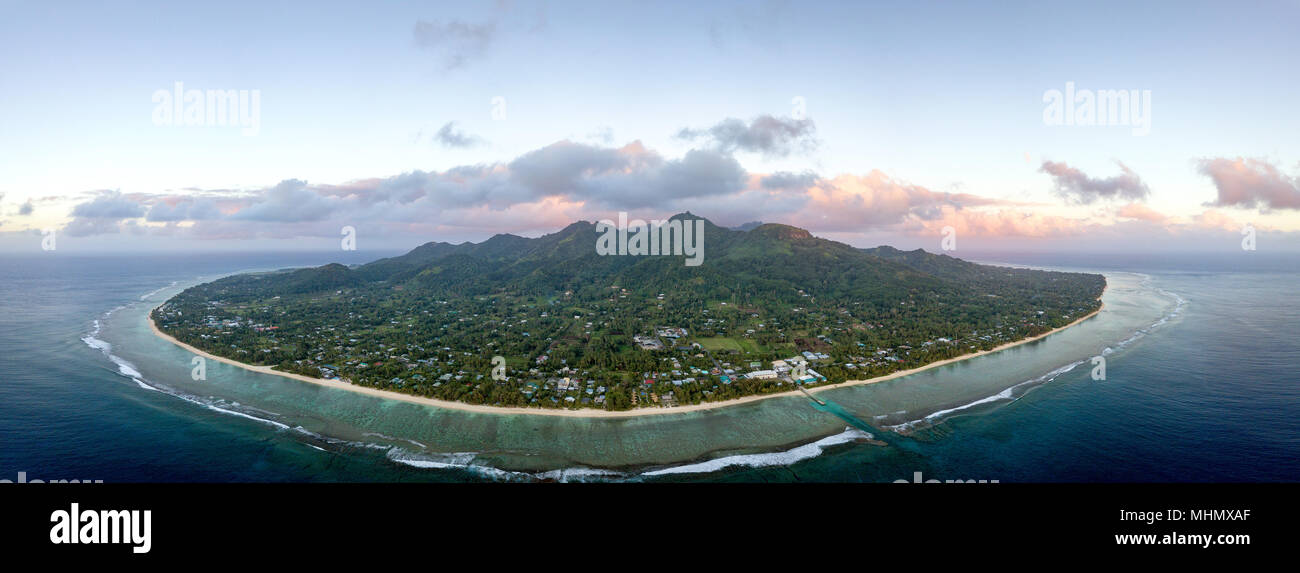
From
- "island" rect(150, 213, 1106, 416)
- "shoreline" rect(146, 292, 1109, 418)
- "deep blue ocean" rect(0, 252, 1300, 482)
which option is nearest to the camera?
"deep blue ocean" rect(0, 252, 1300, 482)

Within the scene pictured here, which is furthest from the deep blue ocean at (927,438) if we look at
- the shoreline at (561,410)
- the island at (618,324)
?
the island at (618,324)

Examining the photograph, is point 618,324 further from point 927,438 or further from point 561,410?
point 927,438

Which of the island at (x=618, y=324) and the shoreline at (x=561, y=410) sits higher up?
the island at (x=618, y=324)

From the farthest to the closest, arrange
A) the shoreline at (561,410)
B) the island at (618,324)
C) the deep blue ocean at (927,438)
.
→ the island at (618,324) → the shoreline at (561,410) → the deep blue ocean at (927,438)

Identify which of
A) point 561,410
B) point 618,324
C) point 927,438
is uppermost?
point 618,324

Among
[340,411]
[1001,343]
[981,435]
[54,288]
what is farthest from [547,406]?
[54,288]

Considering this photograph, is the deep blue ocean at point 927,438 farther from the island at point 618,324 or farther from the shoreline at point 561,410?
the island at point 618,324

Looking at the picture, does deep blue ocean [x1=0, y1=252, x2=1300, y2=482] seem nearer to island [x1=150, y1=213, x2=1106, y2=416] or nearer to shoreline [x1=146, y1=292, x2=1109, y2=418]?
A: shoreline [x1=146, y1=292, x2=1109, y2=418]

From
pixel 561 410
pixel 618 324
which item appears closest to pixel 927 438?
pixel 561 410

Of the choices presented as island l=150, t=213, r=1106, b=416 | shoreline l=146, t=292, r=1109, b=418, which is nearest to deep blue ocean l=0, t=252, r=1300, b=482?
shoreline l=146, t=292, r=1109, b=418
